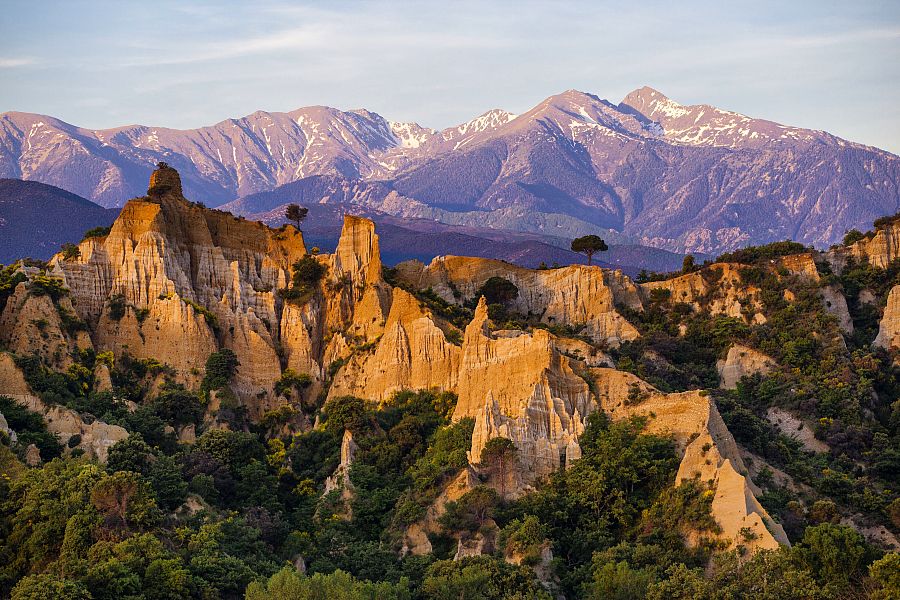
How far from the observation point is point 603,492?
54.3m

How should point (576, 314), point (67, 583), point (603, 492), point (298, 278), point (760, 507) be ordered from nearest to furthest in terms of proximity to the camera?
1. point (67, 583)
2. point (760, 507)
3. point (603, 492)
4. point (298, 278)
5. point (576, 314)

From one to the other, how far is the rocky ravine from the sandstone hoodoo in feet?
0.43

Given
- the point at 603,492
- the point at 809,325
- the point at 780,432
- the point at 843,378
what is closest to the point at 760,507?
the point at 603,492

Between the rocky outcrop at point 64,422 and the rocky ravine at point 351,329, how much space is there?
0.33 ft

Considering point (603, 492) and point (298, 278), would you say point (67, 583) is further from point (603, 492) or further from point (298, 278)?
point (298, 278)

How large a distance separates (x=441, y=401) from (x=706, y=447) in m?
→ 16.3

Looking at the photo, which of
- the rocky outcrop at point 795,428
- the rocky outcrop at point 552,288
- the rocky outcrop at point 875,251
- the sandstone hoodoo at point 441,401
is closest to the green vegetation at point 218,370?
the sandstone hoodoo at point 441,401

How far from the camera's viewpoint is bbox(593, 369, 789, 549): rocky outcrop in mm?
49531

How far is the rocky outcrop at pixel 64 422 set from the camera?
56281 millimetres

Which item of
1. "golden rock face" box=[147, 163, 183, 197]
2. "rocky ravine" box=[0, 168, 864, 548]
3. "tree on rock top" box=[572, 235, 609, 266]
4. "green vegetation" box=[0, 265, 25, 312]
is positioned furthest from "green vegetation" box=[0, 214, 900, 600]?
"tree on rock top" box=[572, 235, 609, 266]

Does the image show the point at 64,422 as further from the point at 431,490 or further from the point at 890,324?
the point at 890,324

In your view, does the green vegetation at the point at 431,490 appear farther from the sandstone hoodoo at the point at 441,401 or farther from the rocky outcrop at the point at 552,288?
the rocky outcrop at the point at 552,288

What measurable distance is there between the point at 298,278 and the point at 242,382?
310 inches

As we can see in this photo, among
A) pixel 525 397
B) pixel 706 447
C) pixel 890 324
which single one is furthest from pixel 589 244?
pixel 706 447
